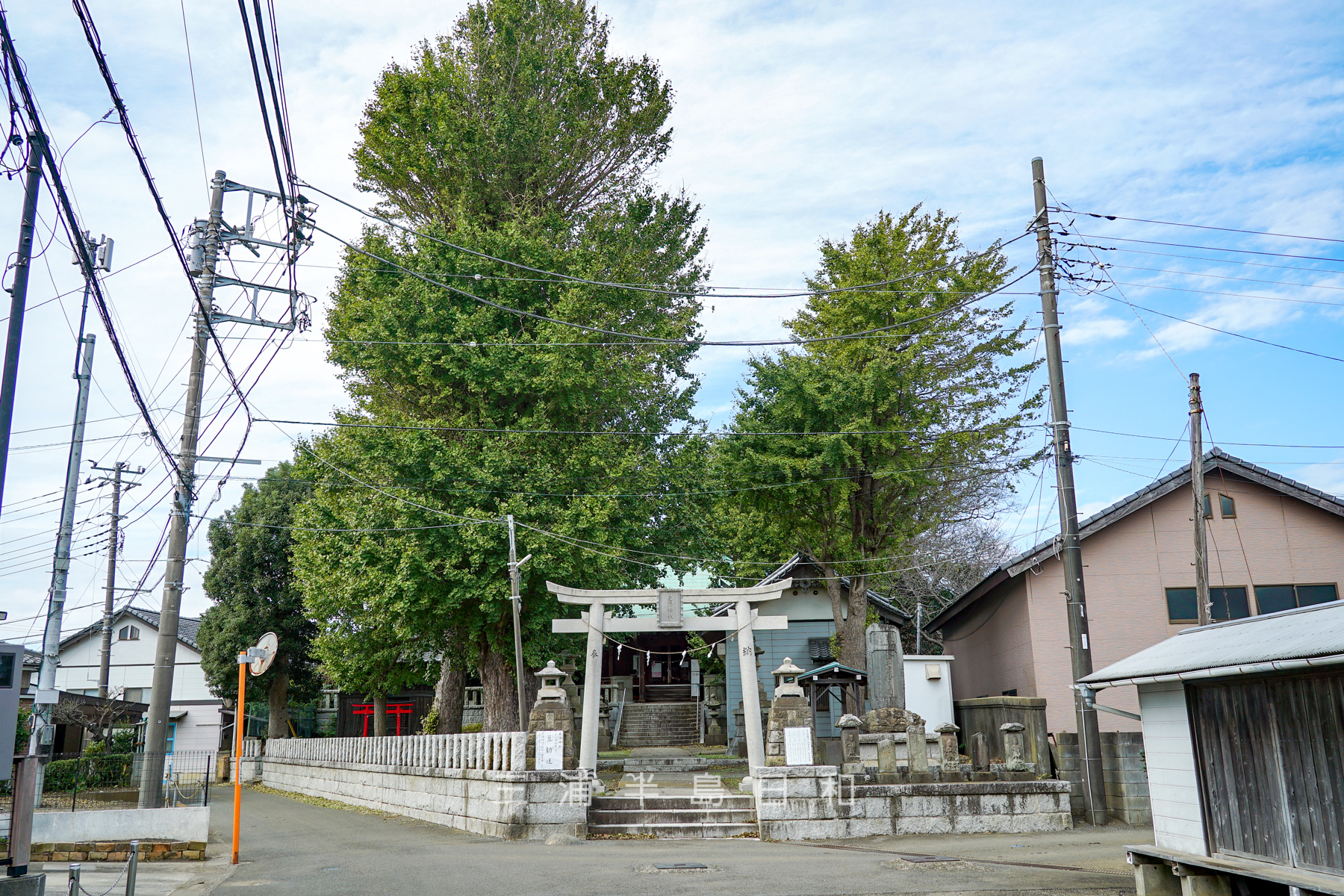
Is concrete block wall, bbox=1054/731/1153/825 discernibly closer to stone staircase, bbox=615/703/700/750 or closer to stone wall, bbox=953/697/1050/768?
stone wall, bbox=953/697/1050/768

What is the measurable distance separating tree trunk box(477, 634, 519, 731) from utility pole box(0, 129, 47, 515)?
1456cm

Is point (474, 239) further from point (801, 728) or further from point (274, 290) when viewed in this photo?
point (801, 728)

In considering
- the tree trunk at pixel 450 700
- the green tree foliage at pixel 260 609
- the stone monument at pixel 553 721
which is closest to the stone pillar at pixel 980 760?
the stone monument at pixel 553 721

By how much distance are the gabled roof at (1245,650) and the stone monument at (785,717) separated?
227 inches

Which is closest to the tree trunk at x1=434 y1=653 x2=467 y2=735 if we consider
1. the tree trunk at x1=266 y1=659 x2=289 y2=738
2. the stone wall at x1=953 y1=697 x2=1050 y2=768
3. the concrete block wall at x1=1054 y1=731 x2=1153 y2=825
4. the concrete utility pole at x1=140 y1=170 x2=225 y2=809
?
the concrete utility pole at x1=140 y1=170 x2=225 y2=809

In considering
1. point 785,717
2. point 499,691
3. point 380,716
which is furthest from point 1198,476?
point 380,716

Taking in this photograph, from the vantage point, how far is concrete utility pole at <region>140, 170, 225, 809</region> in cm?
1591

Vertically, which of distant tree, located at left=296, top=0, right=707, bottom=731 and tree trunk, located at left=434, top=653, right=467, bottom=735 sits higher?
distant tree, located at left=296, top=0, right=707, bottom=731

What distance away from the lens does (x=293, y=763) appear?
30875mm

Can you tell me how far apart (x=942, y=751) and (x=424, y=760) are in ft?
34.0

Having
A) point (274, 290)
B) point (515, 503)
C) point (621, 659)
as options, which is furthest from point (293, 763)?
point (274, 290)

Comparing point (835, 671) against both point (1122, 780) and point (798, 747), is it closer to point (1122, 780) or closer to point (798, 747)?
point (798, 747)

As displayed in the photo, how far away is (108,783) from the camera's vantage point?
28016 millimetres

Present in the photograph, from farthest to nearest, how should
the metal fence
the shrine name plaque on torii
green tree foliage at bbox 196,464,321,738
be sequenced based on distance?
green tree foliage at bbox 196,464,321,738, the metal fence, the shrine name plaque on torii
